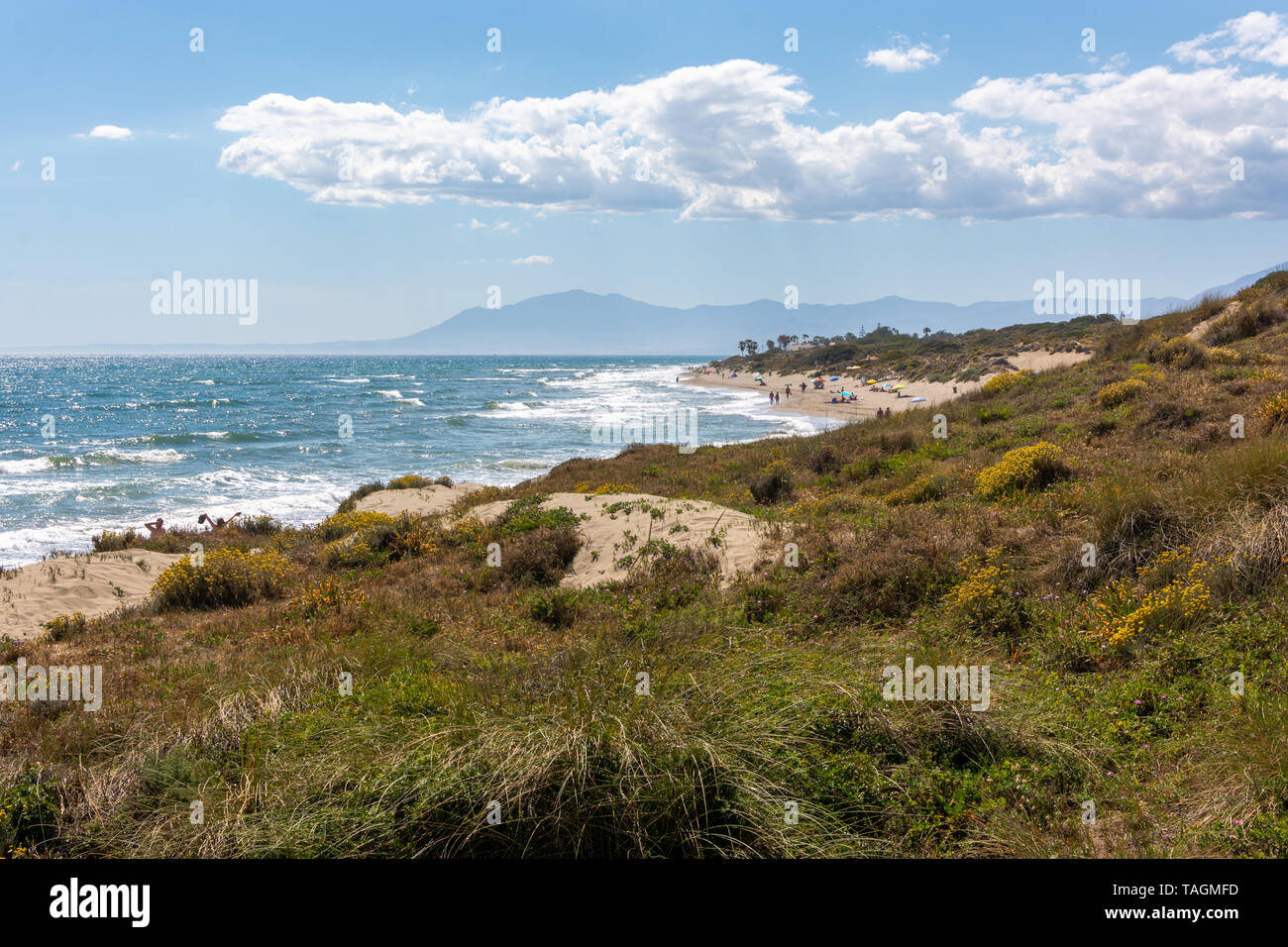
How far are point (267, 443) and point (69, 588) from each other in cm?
3435

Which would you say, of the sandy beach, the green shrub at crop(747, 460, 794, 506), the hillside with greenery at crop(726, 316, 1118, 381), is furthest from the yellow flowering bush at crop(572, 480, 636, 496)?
the hillside with greenery at crop(726, 316, 1118, 381)

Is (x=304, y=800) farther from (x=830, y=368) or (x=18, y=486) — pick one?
(x=830, y=368)

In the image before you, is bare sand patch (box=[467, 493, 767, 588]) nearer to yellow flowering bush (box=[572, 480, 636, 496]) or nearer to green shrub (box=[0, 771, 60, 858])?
yellow flowering bush (box=[572, 480, 636, 496])

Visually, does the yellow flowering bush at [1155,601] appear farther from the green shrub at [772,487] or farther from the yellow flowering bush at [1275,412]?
the green shrub at [772,487]

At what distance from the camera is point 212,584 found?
12219 mm

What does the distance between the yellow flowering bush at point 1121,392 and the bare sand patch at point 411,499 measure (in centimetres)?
1709

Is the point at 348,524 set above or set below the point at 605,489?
below

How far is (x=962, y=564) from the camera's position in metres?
8.21

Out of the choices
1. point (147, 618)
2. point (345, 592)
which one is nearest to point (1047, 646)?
point (345, 592)

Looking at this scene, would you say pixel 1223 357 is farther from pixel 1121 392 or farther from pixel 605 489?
pixel 605 489

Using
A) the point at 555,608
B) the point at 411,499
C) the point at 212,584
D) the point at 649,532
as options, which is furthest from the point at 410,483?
the point at 555,608

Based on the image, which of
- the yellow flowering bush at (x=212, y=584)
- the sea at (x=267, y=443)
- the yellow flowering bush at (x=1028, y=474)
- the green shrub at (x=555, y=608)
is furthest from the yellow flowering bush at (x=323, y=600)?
the sea at (x=267, y=443)
